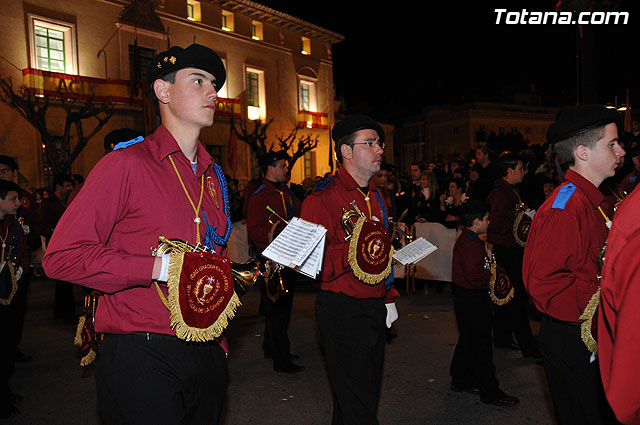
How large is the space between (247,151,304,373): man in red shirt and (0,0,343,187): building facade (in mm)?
11038

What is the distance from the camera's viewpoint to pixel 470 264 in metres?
5.46

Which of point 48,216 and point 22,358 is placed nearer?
point 22,358

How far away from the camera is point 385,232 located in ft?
12.7

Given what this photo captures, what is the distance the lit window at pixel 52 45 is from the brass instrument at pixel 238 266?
23.8 m

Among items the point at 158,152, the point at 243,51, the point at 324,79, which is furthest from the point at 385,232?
the point at 324,79

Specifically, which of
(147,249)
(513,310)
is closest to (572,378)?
(147,249)

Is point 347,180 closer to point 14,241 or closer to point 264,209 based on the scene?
point 264,209

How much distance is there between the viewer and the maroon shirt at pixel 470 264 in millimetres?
5449

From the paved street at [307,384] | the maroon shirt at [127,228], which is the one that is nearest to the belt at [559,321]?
the maroon shirt at [127,228]

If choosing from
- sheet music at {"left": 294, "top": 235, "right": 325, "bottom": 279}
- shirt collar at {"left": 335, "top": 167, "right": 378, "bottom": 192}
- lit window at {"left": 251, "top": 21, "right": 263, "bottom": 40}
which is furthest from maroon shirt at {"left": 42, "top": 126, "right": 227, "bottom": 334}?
lit window at {"left": 251, "top": 21, "right": 263, "bottom": 40}

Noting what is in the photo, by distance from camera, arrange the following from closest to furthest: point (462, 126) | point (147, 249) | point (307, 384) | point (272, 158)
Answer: point (147, 249) → point (307, 384) → point (272, 158) → point (462, 126)

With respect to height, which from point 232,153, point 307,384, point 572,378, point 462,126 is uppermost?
point 462,126

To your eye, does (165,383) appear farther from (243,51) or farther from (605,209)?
(243,51)

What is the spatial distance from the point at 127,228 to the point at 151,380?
0.64 m
